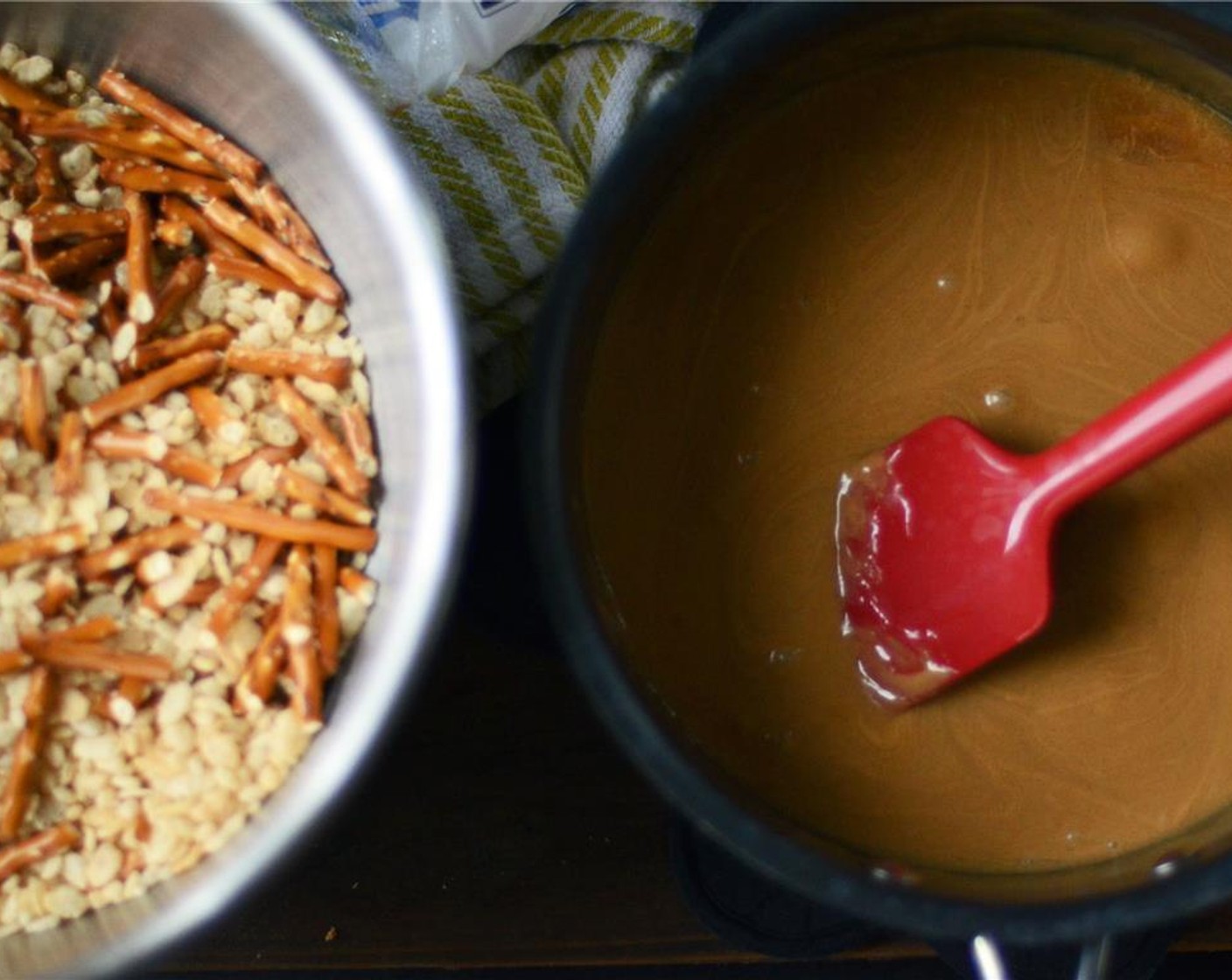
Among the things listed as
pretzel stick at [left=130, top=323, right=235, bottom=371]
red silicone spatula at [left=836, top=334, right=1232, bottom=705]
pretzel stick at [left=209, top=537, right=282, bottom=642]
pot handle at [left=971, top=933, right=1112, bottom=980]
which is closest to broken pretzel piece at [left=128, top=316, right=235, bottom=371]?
pretzel stick at [left=130, top=323, right=235, bottom=371]

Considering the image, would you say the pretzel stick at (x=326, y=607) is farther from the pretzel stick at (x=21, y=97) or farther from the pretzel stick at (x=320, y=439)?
the pretzel stick at (x=21, y=97)

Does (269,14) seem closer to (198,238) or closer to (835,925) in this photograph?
(198,238)

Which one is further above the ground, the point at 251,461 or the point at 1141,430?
the point at 1141,430

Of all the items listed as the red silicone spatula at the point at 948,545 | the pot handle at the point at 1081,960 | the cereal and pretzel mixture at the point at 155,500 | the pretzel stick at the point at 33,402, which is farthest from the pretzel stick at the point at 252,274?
the pot handle at the point at 1081,960

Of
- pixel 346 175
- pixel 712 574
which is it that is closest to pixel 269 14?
pixel 346 175

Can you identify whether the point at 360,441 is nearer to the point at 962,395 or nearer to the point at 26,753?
the point at 26,753

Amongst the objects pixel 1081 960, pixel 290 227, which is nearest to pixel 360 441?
pixel 290 227
